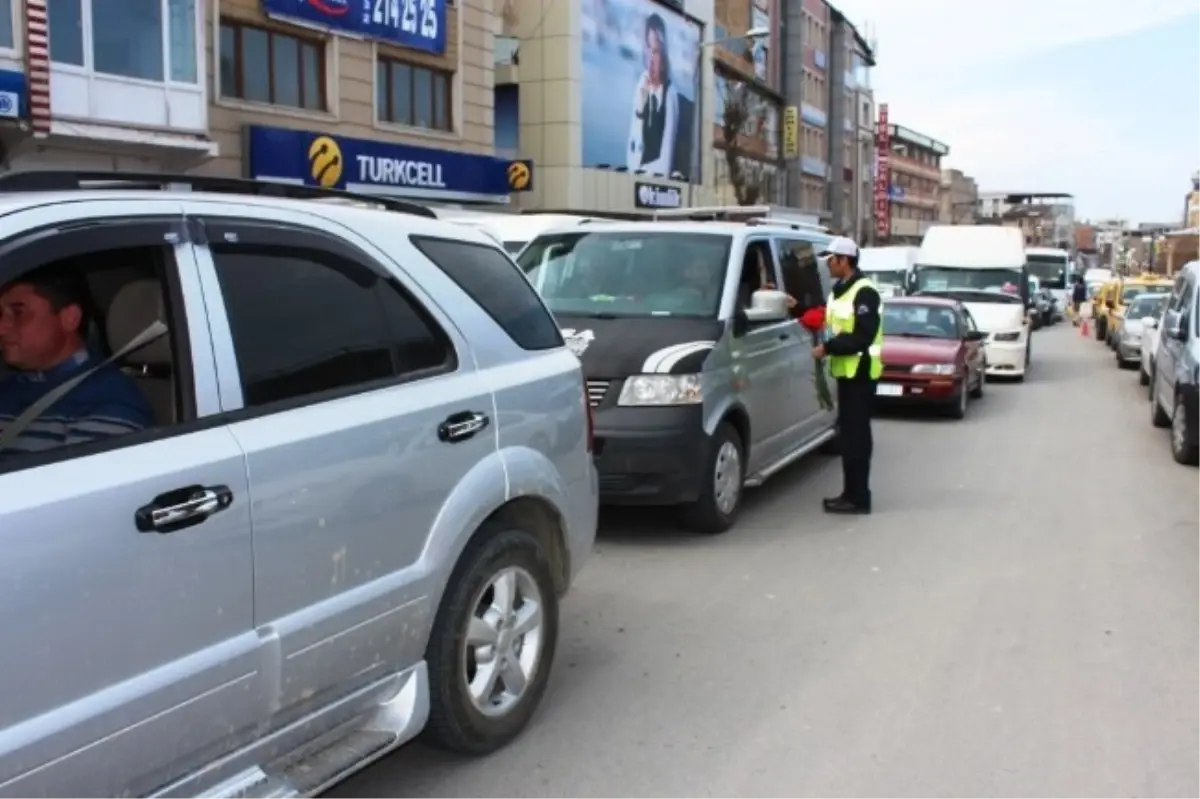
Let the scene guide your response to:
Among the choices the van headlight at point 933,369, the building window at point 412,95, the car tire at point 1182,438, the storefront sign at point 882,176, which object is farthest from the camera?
the storefront sign at point 882,176

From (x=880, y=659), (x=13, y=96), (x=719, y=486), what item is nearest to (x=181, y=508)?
(x=880, y=659)

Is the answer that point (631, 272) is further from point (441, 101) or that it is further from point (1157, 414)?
point (441, 101)

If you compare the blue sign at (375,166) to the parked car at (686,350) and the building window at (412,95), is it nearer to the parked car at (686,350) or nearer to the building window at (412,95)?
the building window at (412,95)

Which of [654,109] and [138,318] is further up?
[654,109]

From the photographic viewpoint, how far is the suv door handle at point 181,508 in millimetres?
2812

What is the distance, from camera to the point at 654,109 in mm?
35844

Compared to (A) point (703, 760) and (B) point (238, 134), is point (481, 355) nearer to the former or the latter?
(A) point (703, 760)

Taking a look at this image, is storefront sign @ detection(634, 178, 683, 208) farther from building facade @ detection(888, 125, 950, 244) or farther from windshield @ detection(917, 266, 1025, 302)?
building facade @ detection(888, 125, 950, 244)

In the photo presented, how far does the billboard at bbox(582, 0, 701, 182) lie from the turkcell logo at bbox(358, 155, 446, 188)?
28.8 feet

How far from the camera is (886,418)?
47.4 feet

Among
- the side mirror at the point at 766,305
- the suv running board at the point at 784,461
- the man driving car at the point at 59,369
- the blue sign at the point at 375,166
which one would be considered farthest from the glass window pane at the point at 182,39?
the man driving car at the point at 59,369

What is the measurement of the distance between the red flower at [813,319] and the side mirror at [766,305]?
1056 millimetres

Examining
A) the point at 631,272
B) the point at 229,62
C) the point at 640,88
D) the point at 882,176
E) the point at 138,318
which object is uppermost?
the point at 882,176

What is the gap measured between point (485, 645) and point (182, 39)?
16.0 meters
